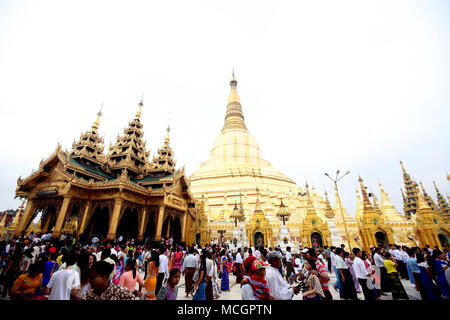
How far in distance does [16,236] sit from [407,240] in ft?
100

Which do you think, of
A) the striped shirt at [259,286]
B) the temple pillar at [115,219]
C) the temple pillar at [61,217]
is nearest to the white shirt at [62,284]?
the striped shirt at [259,286]

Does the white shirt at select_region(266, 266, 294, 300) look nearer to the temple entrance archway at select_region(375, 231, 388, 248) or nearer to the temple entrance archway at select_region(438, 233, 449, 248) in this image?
the temple entrance archway at select_region(375, 231, 388, 248)

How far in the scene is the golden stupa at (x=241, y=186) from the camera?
23278mm

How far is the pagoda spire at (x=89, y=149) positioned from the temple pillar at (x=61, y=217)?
554 cm

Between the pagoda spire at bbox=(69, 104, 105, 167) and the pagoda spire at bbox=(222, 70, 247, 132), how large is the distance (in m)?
27.3

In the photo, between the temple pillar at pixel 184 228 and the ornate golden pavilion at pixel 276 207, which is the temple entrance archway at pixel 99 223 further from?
the ornate golden pavilion at pixel 276 207

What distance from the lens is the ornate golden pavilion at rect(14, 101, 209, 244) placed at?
13.9 metres

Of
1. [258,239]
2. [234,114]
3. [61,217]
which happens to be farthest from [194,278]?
[234,114]

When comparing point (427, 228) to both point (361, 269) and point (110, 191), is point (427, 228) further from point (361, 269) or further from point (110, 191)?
point (110, 191)

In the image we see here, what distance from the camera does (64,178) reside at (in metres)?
14.1

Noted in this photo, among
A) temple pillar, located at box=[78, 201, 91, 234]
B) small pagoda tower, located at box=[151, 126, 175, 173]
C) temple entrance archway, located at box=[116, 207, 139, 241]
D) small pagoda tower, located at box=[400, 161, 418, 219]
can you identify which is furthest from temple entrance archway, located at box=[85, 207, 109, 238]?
small pagoda tower, located at box=[400, 161, 418, 219]

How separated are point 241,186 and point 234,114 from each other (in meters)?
21.6

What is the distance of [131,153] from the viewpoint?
18.9 metres
